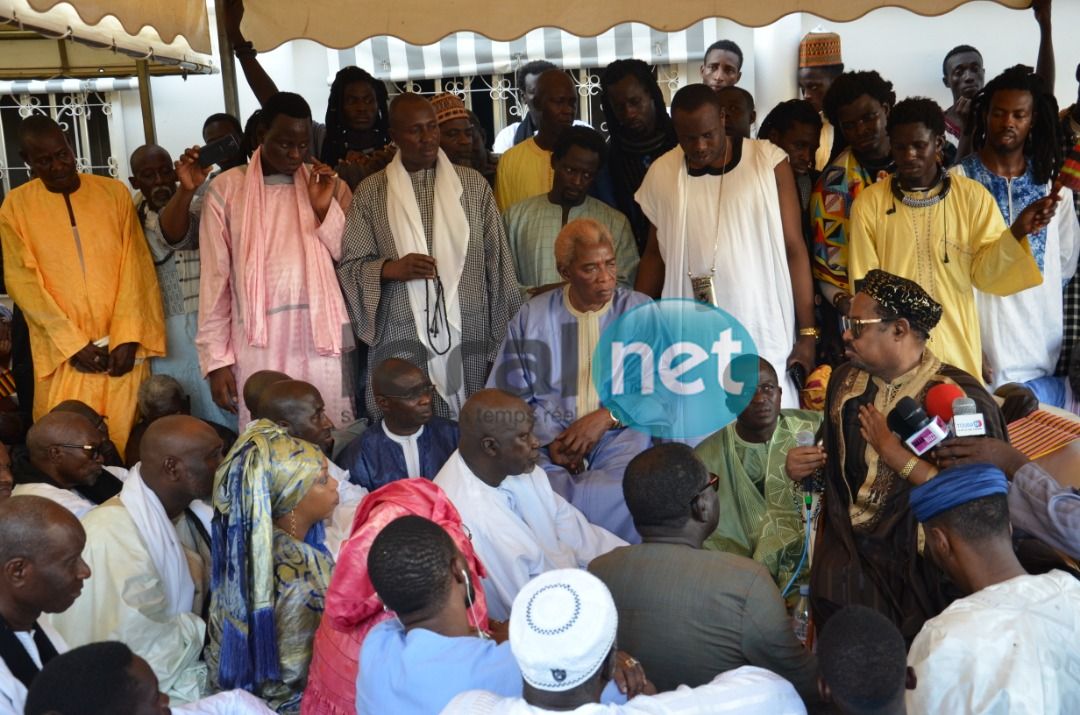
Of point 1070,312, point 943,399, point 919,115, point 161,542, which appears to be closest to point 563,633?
point 943,399

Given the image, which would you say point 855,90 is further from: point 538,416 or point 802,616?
point 802,616

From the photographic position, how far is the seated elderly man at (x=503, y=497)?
397cm

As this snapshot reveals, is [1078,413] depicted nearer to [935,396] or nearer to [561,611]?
[935,396]

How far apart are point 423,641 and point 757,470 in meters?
2.31

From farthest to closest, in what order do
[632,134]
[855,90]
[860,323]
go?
[632,134], [855,90], [860,323]

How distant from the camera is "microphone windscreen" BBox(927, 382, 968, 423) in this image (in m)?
3.62

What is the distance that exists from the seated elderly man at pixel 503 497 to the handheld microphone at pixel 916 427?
1300mm

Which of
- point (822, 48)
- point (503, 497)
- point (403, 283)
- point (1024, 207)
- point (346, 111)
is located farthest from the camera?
point (822, 48)

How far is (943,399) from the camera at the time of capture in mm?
3646

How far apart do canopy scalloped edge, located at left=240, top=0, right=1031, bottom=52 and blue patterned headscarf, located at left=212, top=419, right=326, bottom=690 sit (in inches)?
139

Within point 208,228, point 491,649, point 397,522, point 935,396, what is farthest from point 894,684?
point 208,228

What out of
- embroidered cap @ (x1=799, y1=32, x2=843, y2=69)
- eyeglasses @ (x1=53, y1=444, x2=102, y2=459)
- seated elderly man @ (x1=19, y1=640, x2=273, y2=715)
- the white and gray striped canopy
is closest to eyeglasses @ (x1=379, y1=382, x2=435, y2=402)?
eyeglasses @ (x1=53, y1=444, x2=102, y2=459)

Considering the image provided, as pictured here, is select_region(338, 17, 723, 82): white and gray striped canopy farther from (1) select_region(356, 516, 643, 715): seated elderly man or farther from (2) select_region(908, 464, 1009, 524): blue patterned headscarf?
(1) select_region(356, 516, 643, 715): seated elderly man

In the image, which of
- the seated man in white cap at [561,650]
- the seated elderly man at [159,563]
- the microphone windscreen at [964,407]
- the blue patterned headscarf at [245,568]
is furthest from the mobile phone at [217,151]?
the seated man in white cap at [561,650]
